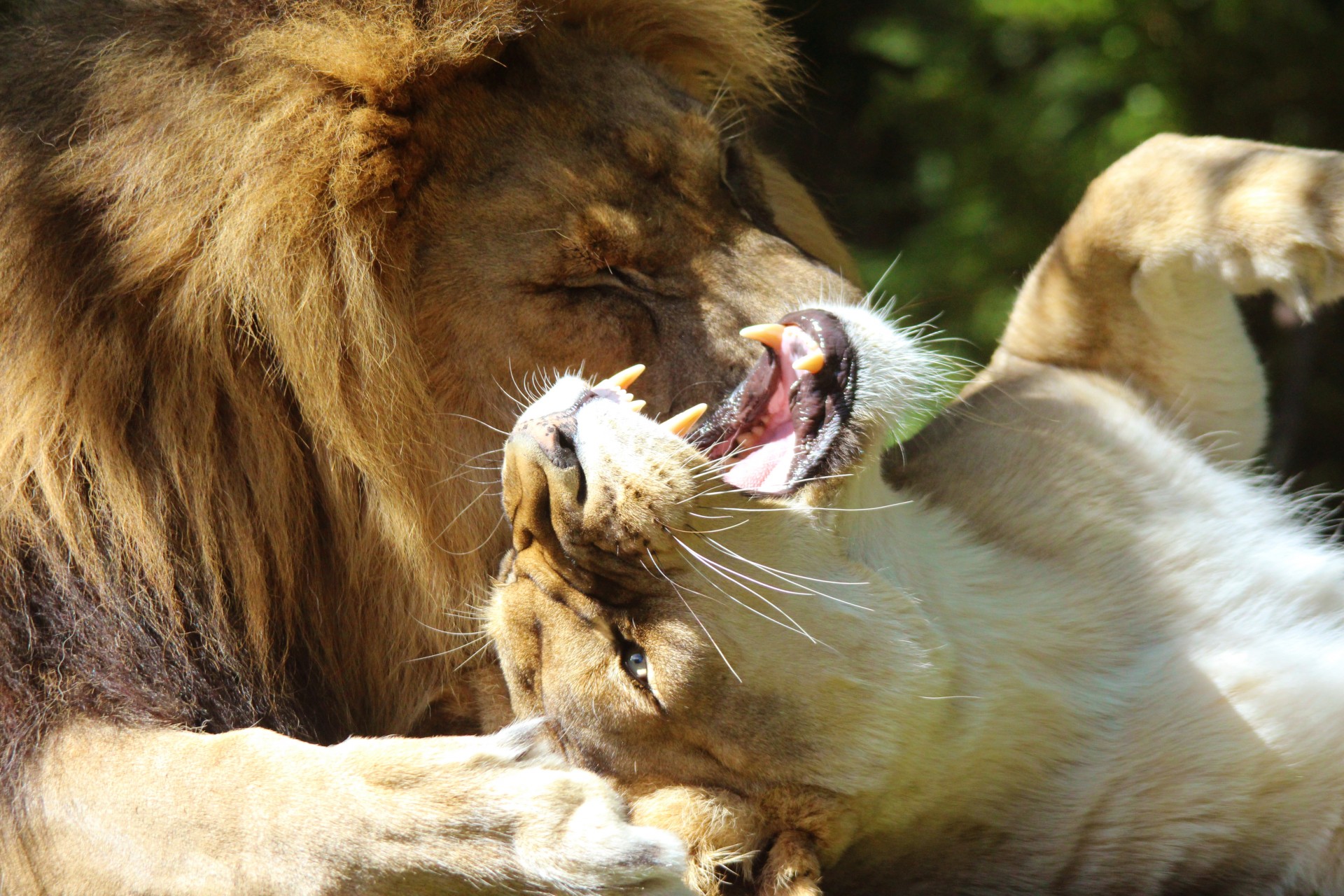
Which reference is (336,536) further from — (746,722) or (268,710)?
(746,722)

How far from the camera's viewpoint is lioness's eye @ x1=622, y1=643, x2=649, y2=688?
6.06 feet

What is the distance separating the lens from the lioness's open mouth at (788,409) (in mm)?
2008

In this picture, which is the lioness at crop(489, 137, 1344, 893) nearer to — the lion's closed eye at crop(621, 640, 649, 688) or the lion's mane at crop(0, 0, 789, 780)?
the lion's closed eye at crop(621, 640, 649, 688)

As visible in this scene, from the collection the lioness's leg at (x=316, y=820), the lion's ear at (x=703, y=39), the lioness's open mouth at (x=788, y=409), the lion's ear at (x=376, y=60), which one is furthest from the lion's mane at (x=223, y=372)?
the lioness's open mouth at (x=788, y=409)

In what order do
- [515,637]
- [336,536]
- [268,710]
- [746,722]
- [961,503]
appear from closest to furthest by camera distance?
[746,722] < [515,637] < [268,710] < [336,536] < [961,503]

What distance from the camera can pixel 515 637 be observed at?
1971 mm

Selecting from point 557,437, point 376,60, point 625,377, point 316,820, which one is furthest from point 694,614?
point 376,60

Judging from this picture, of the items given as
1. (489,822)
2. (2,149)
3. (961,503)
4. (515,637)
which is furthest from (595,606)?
(2,149)

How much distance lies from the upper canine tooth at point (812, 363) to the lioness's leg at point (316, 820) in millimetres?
639

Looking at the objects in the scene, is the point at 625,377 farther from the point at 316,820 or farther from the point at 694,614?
the point at 316,820

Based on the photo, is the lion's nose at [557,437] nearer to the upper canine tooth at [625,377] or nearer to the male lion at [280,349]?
the upper canine tooth at [625,377]

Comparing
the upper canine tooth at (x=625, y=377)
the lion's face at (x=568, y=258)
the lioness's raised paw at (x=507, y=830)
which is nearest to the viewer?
the lioness's raised paw at (x=507, y=830)

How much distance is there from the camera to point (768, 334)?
209 centimetres

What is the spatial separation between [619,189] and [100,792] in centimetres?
117
